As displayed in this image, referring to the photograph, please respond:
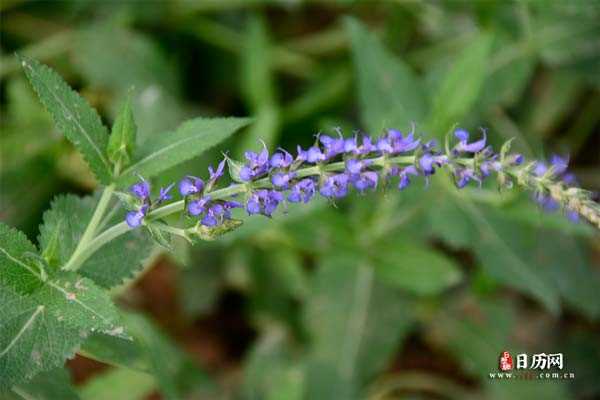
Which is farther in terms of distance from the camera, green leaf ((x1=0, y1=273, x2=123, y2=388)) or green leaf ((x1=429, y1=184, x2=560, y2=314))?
green leaf ((x1=429, y1=184, x2=560, y2=314))

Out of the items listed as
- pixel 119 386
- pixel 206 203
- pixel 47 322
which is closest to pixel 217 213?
pixel 206 203

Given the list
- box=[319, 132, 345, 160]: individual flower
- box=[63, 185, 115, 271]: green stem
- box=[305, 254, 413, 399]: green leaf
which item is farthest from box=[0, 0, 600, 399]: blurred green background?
box=[319, 132, 345, 160]: individual flower

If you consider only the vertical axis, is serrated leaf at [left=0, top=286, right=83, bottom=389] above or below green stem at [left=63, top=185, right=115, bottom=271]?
below

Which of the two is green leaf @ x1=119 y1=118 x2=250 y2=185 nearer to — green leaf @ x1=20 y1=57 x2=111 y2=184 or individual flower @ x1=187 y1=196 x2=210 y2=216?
green leaf @ x1=20 y1=57 x2=111 y2=184

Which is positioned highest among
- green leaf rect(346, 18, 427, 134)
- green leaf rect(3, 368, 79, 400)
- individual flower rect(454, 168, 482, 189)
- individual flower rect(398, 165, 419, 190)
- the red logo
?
green leaf rect(346, 18, 427, 134)

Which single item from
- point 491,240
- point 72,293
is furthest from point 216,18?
point 72,293

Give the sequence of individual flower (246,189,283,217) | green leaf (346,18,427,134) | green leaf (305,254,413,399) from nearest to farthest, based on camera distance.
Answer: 1. individual flower (246,189,283,217)
2. green leaf (346,18,427,134)
3. green leaf (305,254,413,399)

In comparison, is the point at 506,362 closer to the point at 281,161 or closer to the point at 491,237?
the point at 491,237
